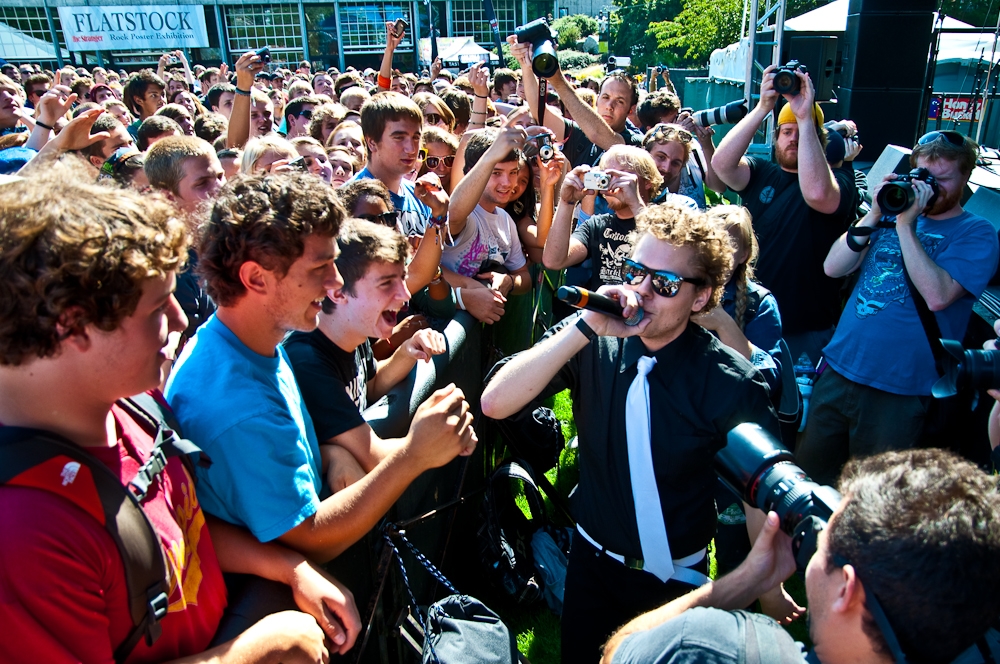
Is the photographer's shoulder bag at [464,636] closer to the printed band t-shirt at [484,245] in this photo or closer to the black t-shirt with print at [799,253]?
the printed band t-shirt at [484,245]

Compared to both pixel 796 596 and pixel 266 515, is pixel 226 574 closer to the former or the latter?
pixel 266 515

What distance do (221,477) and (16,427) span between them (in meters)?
0.53

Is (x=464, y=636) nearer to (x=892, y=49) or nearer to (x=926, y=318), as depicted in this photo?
(x=926, y=318)

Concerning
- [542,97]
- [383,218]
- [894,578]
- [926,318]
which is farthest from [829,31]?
[894,578]

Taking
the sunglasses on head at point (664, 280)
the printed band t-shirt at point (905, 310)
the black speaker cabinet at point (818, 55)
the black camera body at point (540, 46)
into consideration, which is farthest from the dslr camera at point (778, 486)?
the black speaker cabinet at point (818, 55)

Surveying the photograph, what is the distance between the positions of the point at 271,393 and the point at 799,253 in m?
3.46

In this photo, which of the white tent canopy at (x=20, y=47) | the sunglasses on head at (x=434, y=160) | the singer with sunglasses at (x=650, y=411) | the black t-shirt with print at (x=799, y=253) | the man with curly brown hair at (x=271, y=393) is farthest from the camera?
the white tent canopy at (x=20, y=47)

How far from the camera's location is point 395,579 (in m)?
2.42

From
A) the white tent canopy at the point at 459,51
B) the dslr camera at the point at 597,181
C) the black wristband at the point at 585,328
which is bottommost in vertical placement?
the black wristband at the point at 585,328

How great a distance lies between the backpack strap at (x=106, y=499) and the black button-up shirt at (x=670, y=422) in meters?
1.43

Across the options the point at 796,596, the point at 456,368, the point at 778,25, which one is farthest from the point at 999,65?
the point at 456,368

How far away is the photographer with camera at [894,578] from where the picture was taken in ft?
3.82

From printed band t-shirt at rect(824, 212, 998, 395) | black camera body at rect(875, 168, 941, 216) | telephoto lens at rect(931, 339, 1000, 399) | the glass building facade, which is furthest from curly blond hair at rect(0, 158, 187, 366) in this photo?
the glass building facade

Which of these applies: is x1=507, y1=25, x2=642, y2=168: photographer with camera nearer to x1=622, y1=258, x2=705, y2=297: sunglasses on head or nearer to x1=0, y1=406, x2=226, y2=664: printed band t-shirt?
x1=622, y1=258, x2=705, y2=297: sunglasses on head
